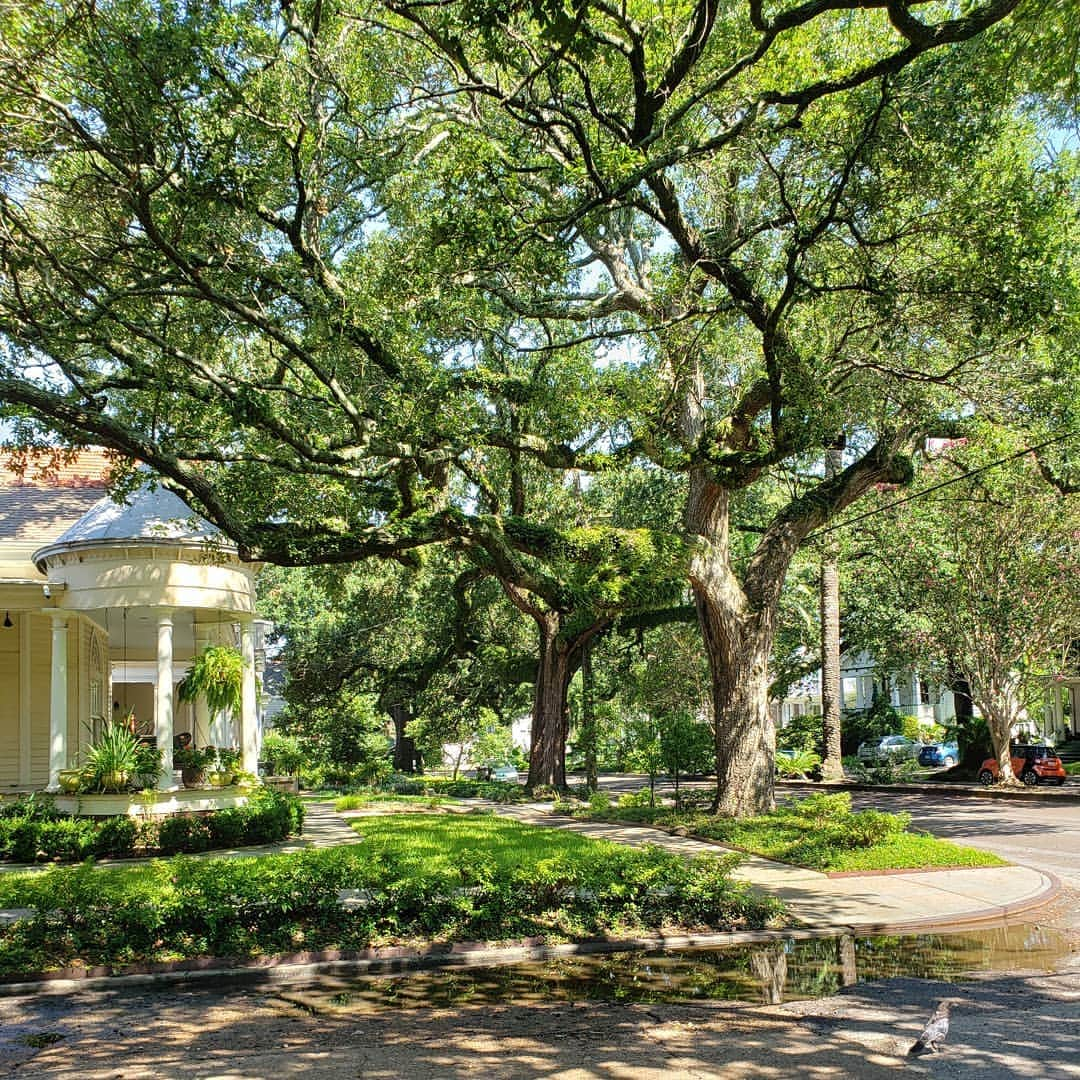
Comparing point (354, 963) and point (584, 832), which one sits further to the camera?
point (584, 832)

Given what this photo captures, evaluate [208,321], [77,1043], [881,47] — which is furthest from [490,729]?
[77,1043]

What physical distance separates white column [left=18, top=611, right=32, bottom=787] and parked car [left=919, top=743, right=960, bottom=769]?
33650 millimetres

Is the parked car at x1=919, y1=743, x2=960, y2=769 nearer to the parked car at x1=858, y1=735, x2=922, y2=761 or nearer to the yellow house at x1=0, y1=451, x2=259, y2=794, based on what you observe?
the parked car at x1=858, y1=735, x2=922, y2=761

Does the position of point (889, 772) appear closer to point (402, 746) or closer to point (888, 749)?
point (888, 749)

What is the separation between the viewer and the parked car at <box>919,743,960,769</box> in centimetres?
3925

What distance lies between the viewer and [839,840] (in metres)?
13.8

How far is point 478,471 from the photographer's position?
18.2 metres

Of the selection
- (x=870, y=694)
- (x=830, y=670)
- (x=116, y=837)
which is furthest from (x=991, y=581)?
(x=870, y=694)

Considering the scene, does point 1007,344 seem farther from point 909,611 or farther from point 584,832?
point 909,611

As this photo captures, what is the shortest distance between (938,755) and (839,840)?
2842 cm

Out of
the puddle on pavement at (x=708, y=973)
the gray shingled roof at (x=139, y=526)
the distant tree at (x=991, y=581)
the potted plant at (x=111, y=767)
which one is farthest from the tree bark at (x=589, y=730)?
the puddle on pavement at (x=708, y=973)

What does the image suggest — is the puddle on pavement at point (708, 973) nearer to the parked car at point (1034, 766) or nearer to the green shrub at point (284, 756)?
the parked car at point (1034, 766)

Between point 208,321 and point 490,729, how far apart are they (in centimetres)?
2779

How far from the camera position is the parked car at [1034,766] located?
92.7 ft
